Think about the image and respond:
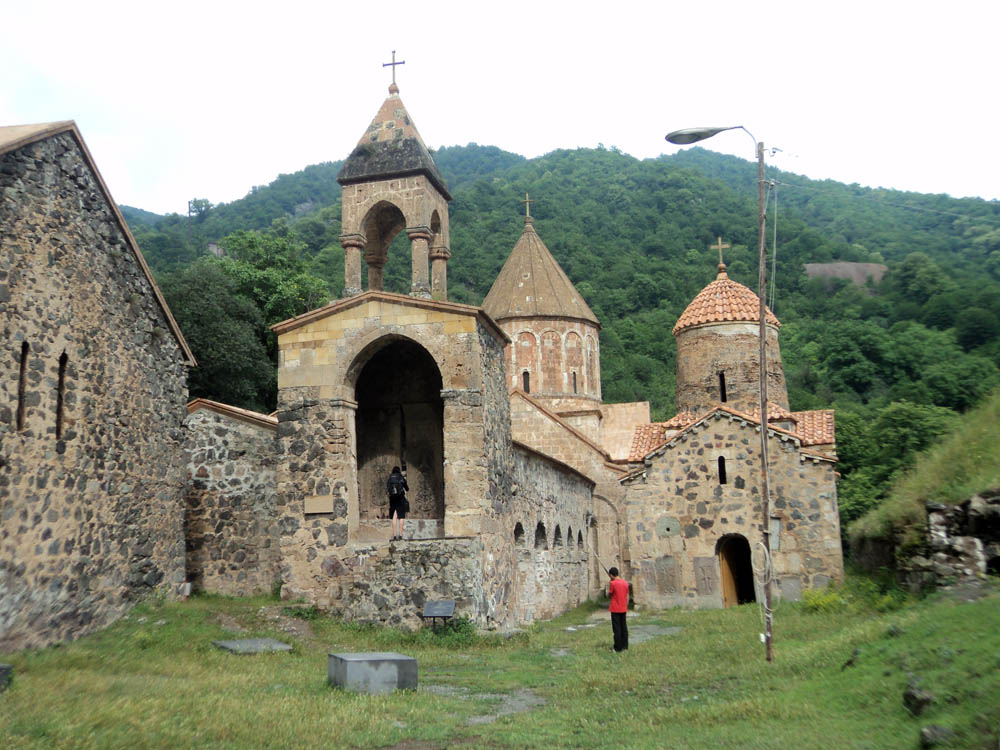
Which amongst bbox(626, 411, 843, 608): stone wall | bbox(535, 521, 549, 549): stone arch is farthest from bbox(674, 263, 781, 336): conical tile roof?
Result: bbox(535, 521, 549, 549): stone arch

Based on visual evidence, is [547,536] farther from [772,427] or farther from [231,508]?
[231,508]

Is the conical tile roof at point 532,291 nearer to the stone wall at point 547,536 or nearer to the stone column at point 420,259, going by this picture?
the stone wall at point 547,536

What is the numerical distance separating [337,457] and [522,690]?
5.48 meters

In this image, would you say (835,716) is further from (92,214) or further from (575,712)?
(92,214)

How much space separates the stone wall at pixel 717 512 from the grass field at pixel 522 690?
20.9ft

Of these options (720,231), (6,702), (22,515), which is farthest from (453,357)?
(720,231)

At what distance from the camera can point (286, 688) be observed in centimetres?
783

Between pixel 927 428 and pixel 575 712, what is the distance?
95.4 ft

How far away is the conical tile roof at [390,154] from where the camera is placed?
15.0 meters

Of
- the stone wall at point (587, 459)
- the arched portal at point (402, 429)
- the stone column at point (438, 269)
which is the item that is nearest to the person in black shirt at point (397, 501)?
the arched portal at point (402, 429)

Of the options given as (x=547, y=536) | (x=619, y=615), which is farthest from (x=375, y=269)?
(x=619, y=615)

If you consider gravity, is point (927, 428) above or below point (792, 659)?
above

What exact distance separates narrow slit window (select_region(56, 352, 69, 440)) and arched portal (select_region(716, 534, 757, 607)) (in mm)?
13390

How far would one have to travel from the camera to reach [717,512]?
18562 mm
